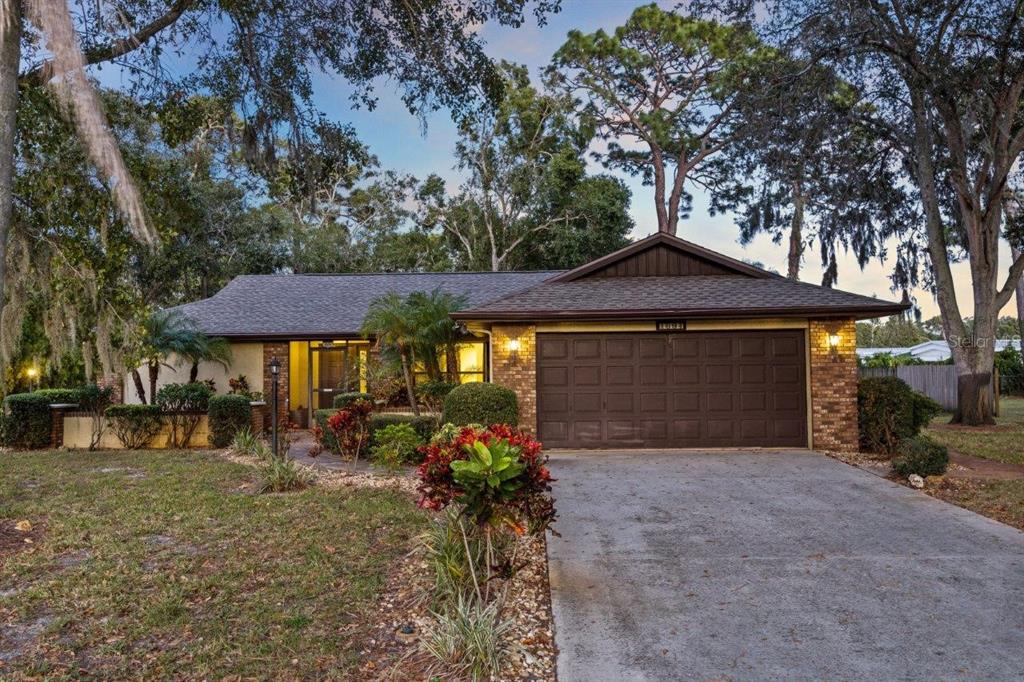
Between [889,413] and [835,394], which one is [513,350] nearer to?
[835,394]

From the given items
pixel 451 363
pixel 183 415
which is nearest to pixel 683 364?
pixel 451 363

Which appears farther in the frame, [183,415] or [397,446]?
[183,415]

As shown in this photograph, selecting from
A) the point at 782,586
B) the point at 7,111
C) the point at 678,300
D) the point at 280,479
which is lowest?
the point at 782,586

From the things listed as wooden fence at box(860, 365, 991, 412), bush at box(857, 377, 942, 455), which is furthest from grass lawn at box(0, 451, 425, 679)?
wooden fence at box(860, 365, 991, 412)

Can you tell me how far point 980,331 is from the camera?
15.1 m

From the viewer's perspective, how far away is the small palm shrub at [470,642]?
10.9ft

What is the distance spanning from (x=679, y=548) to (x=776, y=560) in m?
0.77

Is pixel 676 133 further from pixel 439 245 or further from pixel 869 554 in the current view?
pixel 869 554

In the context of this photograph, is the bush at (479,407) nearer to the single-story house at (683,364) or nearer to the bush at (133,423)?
the single-story house at (683,364)

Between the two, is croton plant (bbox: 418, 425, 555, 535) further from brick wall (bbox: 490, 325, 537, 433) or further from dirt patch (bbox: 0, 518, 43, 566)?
brick wall (bbox: 490, 325, 537, 433)

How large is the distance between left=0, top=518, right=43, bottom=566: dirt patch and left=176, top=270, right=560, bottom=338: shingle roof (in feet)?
27.7

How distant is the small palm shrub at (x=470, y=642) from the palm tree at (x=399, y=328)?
27.4 feet

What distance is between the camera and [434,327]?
476 inches

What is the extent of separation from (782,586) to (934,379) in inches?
736
